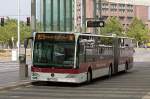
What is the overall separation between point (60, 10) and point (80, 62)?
4929cm

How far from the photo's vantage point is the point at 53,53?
941 inches

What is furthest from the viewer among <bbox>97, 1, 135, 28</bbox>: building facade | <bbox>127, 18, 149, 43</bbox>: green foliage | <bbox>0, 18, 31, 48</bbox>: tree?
<bbox>97, 1, 135, 28</bbox>: building facade

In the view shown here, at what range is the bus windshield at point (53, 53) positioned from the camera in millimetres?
23688

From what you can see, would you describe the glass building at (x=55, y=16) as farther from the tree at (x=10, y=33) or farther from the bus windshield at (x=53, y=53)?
the bus windshield at (x=53, y=53)

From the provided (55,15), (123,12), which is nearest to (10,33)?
(55,15)

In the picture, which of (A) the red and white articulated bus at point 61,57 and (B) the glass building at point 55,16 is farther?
(B) the glass building at point 55,16

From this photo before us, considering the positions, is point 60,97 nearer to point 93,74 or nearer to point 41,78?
point 41,78

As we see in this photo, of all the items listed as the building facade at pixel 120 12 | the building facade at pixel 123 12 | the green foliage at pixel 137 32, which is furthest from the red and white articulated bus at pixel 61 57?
the building facade at pixel 120 12

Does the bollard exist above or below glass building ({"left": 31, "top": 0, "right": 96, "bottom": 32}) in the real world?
below

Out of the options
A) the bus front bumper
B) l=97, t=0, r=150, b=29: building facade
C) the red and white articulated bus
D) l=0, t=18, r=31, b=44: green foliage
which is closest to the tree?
l=0, t=18, r=31, b=44: green foliage

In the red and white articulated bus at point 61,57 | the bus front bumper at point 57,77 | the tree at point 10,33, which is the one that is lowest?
the bus front bumper at point 57,77

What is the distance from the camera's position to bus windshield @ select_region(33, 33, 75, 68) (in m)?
23.7

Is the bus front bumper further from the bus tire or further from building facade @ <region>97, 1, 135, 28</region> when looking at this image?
building facade @ <region>97, 1, 135, 28</region>

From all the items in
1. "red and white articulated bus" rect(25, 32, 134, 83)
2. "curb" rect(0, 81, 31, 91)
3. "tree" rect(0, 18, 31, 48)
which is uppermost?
"tree" rect(0, 18, 31, 48)
